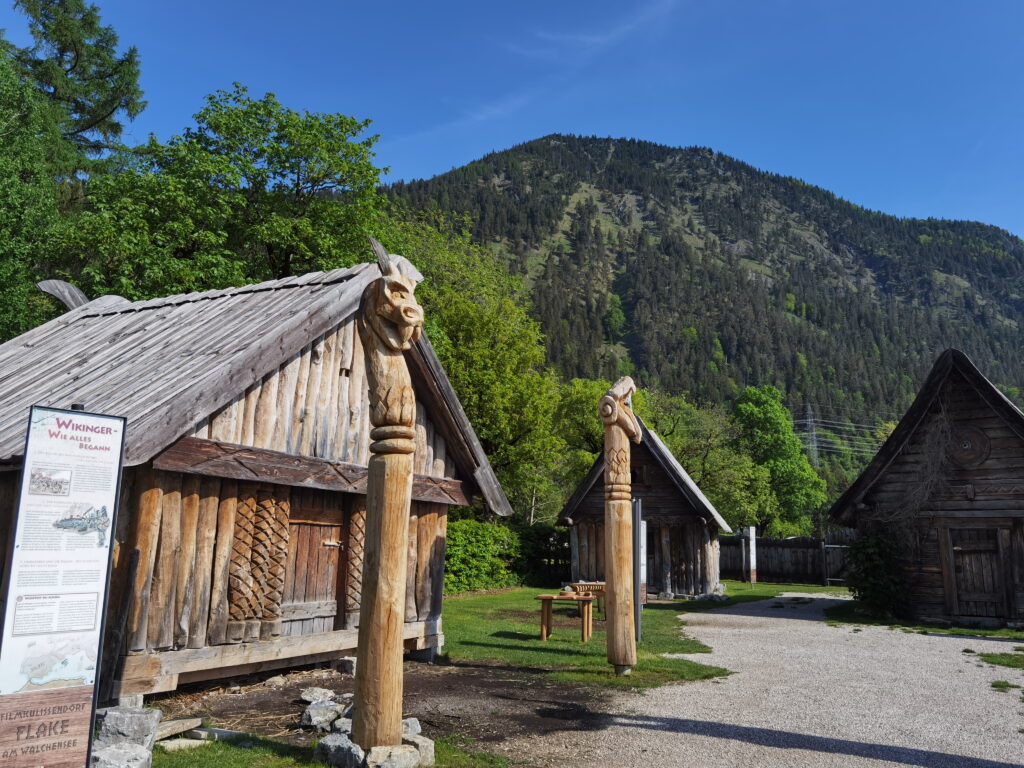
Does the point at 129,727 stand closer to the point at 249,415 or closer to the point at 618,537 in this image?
the point at 249,415

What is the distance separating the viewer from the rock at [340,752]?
5.87 m

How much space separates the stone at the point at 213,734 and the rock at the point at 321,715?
0.61 m

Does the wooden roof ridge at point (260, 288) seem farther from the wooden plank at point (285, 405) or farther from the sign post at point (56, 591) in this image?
the sign post at point (56, 591)

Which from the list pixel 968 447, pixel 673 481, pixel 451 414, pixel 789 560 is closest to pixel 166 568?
pixel 451 414

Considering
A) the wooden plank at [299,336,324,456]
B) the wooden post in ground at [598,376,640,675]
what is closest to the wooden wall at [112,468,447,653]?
the wooden plank at [299,336,324,456]

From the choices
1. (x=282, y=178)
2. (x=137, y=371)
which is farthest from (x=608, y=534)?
(x=282, y=178)

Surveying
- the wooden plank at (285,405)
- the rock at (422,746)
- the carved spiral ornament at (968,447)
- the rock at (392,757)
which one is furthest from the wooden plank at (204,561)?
the carved spiral ornament at (968,447)

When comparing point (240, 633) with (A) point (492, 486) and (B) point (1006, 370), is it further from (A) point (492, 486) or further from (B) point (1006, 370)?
(B) point (1006, 370)

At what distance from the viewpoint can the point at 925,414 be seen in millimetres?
19234

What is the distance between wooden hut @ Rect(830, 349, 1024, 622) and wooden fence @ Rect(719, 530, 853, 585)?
585 inches

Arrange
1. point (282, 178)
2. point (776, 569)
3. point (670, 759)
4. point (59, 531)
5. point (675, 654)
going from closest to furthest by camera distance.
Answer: point (59, 531)
point (670, 759)
point (675, 654)
point (282, 178)
point (776, 569)

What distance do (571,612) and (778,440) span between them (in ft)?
141

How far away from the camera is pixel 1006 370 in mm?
173625

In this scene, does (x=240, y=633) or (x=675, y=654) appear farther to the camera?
(x=675, y=654)
